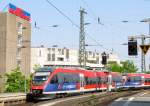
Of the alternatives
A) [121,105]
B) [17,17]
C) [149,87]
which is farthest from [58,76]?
[149,87]

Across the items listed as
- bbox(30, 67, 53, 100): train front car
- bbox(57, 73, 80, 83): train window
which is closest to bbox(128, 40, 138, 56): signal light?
bbox(30, 67, 53, 100): train front car

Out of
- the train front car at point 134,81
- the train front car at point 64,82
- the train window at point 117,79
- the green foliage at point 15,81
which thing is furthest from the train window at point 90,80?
the train front car at point 134,81

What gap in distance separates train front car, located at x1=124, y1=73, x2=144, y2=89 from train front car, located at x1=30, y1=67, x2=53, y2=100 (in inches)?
1703

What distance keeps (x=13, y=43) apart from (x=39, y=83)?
145 ft

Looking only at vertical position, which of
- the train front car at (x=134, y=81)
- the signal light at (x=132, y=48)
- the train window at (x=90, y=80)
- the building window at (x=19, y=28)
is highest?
the building window at (x=19, y=28)

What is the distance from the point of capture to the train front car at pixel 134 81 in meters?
88.2

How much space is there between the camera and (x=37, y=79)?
44969 mm

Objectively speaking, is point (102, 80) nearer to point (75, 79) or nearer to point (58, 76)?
point (75, 79)

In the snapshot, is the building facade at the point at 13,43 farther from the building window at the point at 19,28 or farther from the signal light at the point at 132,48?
the signal light at the point at 132,48

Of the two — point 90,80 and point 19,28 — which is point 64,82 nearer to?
point 90,80

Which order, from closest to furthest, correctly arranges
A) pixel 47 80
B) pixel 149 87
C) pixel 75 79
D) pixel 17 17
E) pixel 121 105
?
1. pixel 121 105
2. pixel 47 80
3. pixel 75 79
4. pixel 17 17
5. pixel 149 87

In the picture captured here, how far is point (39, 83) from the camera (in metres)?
44.6

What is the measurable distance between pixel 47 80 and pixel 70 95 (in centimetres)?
1034

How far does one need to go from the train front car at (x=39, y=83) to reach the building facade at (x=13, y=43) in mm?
40827
